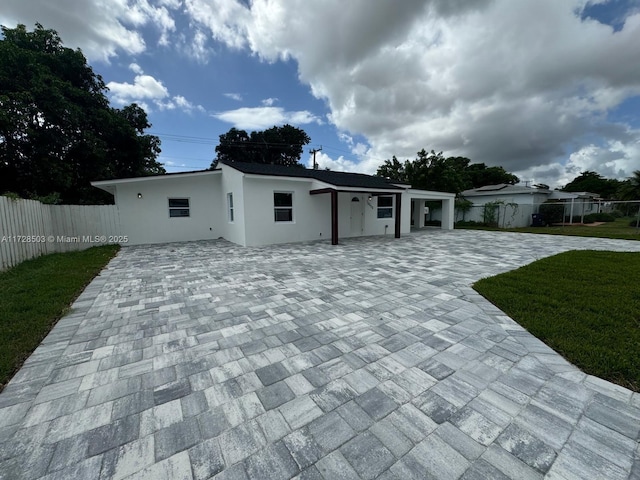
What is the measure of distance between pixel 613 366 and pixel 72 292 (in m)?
6.94

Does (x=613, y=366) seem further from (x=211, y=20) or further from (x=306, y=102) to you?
(x=306, y=102)

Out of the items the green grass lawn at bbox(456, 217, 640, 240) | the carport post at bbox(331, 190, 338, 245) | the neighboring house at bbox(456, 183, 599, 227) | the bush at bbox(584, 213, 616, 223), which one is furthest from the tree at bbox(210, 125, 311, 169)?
the bush at bbox(584, 213, 616, 223)

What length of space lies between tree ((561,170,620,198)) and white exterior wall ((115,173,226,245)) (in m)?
43.3

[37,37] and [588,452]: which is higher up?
[37,37]

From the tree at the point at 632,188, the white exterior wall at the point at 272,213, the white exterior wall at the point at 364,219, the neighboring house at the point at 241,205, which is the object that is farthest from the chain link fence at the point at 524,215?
the white exterior wall at the point at 272,213

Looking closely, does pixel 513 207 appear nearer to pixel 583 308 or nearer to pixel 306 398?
pixel 583 308

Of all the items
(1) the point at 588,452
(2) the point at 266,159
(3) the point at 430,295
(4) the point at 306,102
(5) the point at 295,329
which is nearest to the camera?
(1) the point at 588,452

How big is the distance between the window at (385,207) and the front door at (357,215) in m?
1.34

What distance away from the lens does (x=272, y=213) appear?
376 inches

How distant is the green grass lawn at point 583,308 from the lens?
2.30 metres

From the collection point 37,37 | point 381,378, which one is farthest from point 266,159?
point 381,378

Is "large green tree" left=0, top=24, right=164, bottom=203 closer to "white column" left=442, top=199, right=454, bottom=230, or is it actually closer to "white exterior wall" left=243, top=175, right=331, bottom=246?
"white exterior wall" left=243, top=175, right=331, bottom=246

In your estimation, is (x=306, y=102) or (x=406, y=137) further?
(x=406, y=137)

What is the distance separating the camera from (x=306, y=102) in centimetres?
1639
